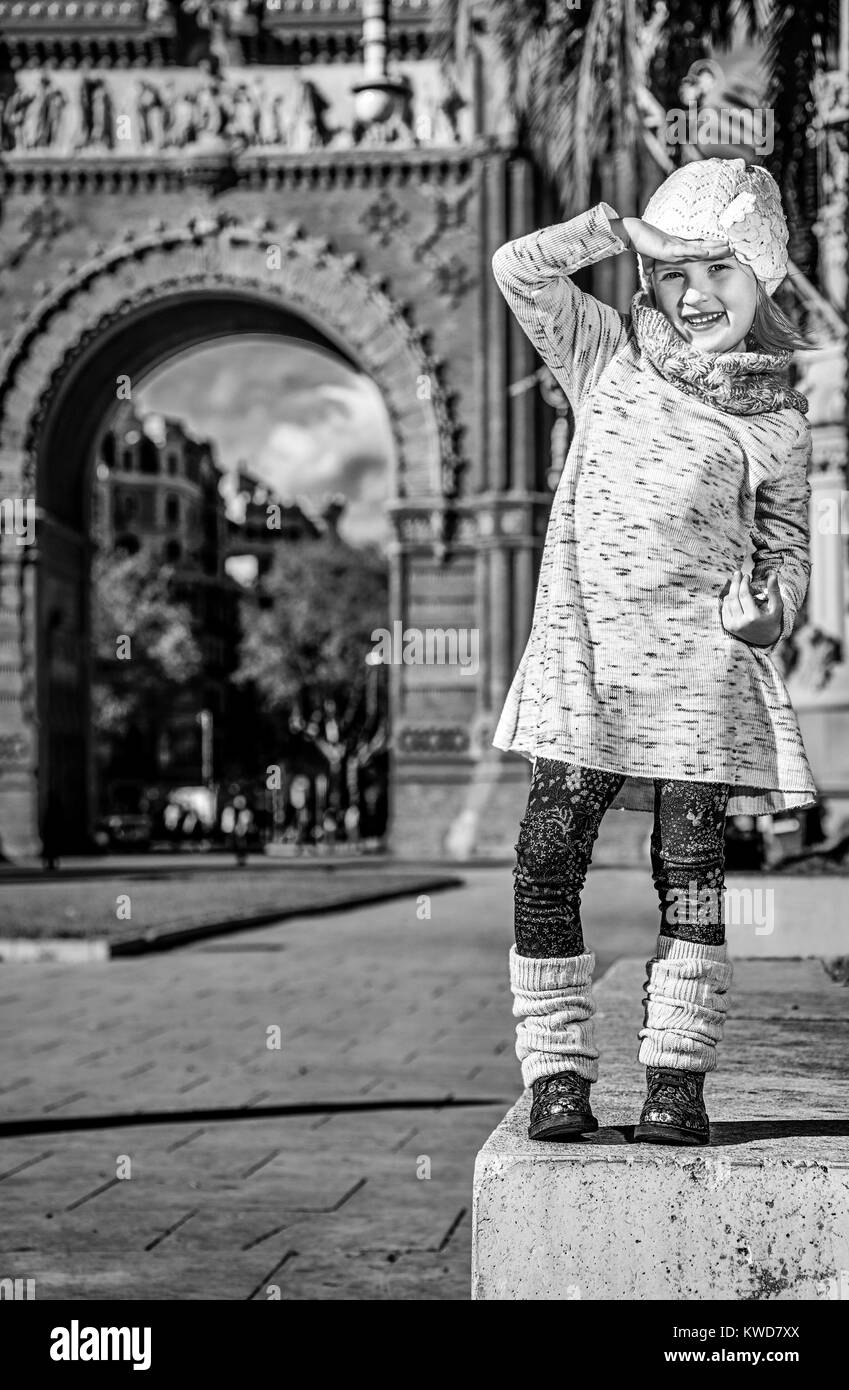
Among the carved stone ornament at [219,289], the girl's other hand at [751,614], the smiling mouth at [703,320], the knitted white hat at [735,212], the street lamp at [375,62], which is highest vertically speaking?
the carved stone ornament at [219,289]

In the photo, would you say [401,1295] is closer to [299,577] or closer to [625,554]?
[625,554]

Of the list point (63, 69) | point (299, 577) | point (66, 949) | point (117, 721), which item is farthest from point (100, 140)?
point (299, 577)

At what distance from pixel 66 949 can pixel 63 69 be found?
2279 cm

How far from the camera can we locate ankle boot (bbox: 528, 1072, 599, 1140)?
3.37 metres

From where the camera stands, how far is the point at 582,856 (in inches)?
139

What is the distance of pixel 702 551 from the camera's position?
140 inches

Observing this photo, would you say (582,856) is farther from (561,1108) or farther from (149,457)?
(149,457)

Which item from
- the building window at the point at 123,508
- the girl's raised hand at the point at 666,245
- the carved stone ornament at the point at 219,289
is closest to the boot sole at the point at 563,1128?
the girl's raised hand at the point at 666,245

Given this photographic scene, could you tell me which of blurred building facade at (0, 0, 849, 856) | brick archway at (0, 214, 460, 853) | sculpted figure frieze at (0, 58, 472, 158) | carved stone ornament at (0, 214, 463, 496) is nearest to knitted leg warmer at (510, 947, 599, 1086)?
blurred building facade at (0, 0, 849, 856)

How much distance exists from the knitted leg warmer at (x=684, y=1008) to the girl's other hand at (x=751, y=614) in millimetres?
539

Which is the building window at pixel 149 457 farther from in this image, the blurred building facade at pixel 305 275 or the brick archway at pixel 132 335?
the brick archway at pixel 132 335

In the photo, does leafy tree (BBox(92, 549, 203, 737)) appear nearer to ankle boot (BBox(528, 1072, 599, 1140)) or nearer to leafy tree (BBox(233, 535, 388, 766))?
leafy tree (BBox(233, 535, 388, 766))

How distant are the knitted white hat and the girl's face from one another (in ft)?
0.11

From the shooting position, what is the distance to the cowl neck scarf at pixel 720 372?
3.64m
